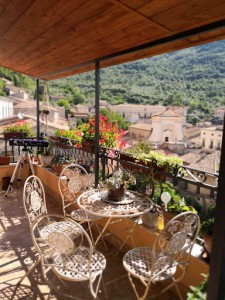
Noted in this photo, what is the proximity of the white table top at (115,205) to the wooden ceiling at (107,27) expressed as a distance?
1.57 metres

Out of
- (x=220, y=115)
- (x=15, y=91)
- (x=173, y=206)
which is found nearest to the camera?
(x=173, y=206)

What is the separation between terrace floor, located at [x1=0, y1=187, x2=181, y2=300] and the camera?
2.22 m

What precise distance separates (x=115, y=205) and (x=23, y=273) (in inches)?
44.5

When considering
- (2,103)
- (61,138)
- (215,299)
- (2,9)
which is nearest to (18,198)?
(61,138)

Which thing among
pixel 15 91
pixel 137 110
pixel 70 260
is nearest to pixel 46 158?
pixel 70 260

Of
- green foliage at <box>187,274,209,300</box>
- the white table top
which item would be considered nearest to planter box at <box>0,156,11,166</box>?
the white table top

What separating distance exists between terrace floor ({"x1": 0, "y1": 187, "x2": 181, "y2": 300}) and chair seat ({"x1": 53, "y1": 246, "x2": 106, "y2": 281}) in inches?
18.1

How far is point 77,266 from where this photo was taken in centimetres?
190

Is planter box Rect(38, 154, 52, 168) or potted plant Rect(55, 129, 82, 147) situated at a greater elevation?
potted plant Rect(55, 129, 82, 147)

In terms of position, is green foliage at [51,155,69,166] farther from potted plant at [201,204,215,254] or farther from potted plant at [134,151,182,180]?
potted plant at [201,204,215,254]

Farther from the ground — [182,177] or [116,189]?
[182,177]

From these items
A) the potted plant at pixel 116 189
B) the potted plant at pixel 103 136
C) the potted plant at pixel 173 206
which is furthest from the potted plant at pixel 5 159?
the potted plant at pixel 173 206

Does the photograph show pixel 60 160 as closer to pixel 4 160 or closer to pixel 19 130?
pixel 4 160

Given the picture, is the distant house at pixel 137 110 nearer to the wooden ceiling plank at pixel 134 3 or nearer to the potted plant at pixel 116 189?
the potted plant at pixel 116 189
